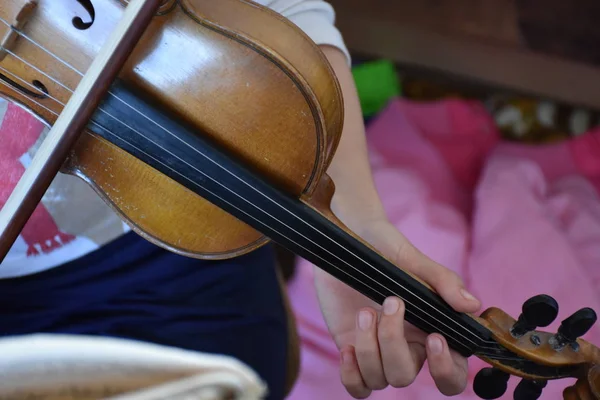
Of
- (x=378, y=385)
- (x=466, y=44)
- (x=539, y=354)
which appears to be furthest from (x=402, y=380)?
(x=466, y=44)

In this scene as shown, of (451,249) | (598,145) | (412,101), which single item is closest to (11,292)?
(451,249)

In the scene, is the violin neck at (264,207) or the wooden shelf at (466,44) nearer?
the violin neck at (264,207)

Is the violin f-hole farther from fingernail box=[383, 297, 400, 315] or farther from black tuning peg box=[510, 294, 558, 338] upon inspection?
black tuning peg box=[510, 294, 558, 338]

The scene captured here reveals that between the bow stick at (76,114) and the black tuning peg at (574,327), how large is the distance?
1.42 ft

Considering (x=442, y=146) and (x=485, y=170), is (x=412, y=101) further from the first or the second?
(x=485, y=170)

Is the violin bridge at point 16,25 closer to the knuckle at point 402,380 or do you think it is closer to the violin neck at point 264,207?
the violin neck at point 264,207

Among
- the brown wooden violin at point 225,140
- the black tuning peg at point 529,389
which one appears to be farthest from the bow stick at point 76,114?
the black tuning peg at point 529,389

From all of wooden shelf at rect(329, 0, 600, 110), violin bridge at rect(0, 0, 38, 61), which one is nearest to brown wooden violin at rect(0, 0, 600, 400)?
violin bridge at rect(0, 0, 38, 61)

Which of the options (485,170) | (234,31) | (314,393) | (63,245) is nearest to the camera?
(234,31)

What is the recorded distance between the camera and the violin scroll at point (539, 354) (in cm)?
51

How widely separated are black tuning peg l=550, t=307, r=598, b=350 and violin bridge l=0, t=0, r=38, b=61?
1.73 ft

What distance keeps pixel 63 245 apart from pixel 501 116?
125 centimetres

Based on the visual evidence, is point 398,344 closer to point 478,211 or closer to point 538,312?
point 538,312

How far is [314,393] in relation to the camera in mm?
916
